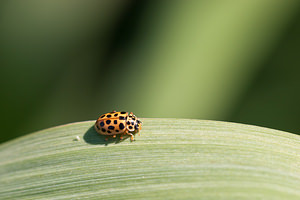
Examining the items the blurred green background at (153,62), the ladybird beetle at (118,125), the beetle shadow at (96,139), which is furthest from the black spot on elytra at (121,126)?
the blurred green background at (153,62)

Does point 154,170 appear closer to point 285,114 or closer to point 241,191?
point 241,191

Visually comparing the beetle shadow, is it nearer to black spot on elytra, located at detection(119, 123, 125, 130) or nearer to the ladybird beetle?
the ladybird beetle

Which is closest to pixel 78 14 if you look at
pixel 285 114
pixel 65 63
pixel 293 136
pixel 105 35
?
pixel 105 35

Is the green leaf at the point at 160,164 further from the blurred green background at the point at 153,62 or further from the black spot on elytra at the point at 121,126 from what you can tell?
the blurred green background at the point at 153,62

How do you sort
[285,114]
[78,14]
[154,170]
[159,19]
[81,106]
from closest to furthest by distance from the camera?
[154,170] → [285,114] → [159,19] → [81,106] → [78,14]

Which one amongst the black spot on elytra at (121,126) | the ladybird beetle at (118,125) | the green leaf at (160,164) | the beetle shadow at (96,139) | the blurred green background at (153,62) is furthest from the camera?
the blurred green background at (153,62)

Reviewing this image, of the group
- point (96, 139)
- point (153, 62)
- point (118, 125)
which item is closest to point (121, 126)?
point (118, 125)

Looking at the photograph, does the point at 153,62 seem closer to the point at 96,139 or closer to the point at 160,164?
the point at 96,139
